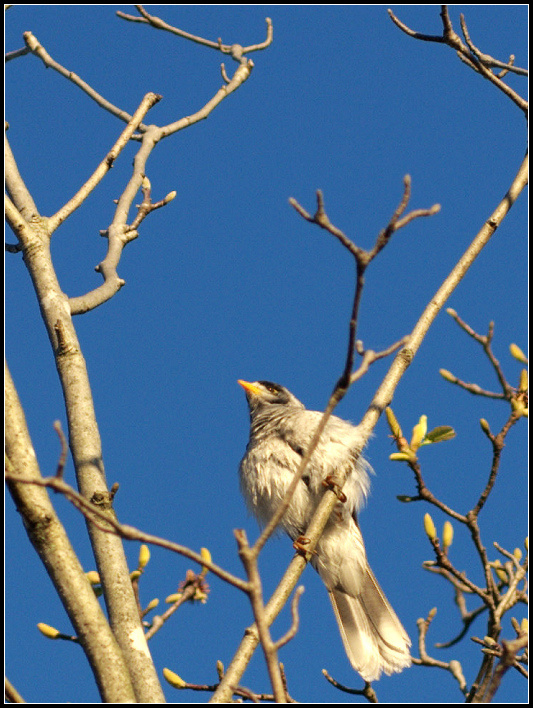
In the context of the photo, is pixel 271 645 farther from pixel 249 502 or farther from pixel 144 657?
pixel 249 502

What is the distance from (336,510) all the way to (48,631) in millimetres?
2626

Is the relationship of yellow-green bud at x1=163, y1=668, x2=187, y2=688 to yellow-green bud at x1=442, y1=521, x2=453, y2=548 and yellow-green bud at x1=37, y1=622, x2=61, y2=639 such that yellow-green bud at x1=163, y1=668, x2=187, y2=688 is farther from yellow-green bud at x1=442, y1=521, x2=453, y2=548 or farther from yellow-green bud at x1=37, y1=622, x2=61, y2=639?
yellow-green bud at x1=442, y1=521, x2=453, y2=548

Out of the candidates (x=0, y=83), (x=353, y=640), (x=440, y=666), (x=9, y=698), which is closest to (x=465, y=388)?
(x=440, y=666)

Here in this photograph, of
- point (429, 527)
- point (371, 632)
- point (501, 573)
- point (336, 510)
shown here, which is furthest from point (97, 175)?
point (371, 632)

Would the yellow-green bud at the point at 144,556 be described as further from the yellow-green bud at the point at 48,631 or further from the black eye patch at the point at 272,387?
the black eye patch at the point at 272,387

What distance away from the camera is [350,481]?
5.38 meters

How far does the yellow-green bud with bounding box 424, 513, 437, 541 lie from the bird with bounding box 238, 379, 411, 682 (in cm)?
137

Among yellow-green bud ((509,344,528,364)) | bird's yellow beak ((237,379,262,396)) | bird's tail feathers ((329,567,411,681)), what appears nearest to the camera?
yellow-green bud ((509,344,528,364))

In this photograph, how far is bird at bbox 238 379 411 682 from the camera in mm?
5094

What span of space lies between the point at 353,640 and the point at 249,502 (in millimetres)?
1212

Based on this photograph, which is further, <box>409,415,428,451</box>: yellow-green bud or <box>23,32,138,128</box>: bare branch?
<box>23,32,138,128</box>: bare branch

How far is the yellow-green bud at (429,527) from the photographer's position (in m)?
3.49

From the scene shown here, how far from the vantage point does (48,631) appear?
11.3 feet

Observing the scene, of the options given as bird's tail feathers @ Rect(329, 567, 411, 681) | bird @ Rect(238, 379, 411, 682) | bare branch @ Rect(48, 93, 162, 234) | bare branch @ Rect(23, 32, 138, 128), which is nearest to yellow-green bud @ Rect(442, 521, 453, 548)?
bird @ Rect(238, 379, 411, 682)
